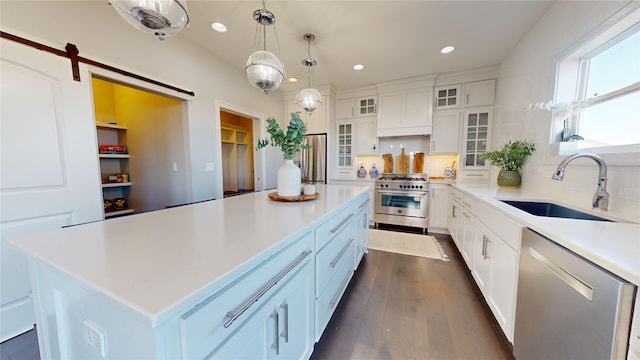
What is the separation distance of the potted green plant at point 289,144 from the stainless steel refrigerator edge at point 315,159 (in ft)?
8.29

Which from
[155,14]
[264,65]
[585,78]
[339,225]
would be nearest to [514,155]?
[585,78]

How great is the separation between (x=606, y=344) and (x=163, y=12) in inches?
87.1

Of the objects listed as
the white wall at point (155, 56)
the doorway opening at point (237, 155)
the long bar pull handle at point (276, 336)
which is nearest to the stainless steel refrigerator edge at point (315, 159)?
the white wall at point (155, 56)

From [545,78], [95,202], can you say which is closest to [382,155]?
[545,78]

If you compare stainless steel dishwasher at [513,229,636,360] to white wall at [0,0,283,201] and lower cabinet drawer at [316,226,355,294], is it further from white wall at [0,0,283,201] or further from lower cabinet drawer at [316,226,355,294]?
white wall at [0,0,283,201]

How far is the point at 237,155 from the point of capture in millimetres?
4973

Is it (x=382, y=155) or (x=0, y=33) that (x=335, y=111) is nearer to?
(x=382, y=155)

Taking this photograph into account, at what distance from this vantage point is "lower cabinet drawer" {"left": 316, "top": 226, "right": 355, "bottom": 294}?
1.22 metres

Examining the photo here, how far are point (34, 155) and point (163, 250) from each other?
1.73 meters

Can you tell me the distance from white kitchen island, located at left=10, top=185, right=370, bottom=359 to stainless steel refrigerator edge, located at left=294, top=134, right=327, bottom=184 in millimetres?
3043

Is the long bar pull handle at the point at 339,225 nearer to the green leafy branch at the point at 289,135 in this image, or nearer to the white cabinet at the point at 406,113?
the green leafy branch at the point at 289,135

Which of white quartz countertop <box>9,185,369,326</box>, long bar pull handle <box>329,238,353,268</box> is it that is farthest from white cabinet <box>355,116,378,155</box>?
white quartz countertop <box>9,185,369,326</box>

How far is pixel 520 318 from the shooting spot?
1.16 metres

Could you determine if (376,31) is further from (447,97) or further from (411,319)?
(411,319)
